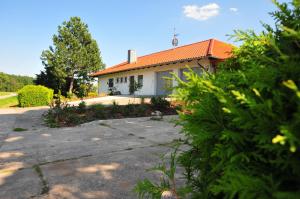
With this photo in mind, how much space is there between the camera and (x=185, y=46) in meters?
28.0

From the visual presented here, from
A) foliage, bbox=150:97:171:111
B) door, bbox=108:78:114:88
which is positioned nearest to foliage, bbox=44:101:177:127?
foliage, bbox=150:97:171:111

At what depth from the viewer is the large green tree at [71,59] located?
4050 centimetres

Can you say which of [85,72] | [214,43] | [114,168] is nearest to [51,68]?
[85,72]

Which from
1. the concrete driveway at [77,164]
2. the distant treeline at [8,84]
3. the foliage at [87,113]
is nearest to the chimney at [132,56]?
the foliage at [87,113]

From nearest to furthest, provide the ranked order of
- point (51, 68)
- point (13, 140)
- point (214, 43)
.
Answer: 1. point (13, 140)
2. point (214, 43)
3. point (51, 68)

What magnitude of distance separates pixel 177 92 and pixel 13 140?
253 inches

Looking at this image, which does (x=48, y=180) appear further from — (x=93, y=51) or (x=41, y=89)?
(x=93, y=51)

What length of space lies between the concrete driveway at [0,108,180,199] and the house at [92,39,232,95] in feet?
36.7

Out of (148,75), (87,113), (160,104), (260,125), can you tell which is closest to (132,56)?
(148,75)

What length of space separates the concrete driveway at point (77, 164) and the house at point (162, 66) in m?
11.2

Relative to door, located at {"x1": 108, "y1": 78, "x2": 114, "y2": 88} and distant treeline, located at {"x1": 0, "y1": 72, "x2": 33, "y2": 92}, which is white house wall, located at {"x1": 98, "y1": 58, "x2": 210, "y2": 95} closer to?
door, located at {"x1": 108, "y1": 78, "x2": 114, "y2": 88}

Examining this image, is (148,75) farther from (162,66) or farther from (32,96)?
(32,96)

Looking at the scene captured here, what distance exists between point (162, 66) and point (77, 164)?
72.1 feet

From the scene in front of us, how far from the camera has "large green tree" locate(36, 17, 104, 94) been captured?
40500 millimetres
